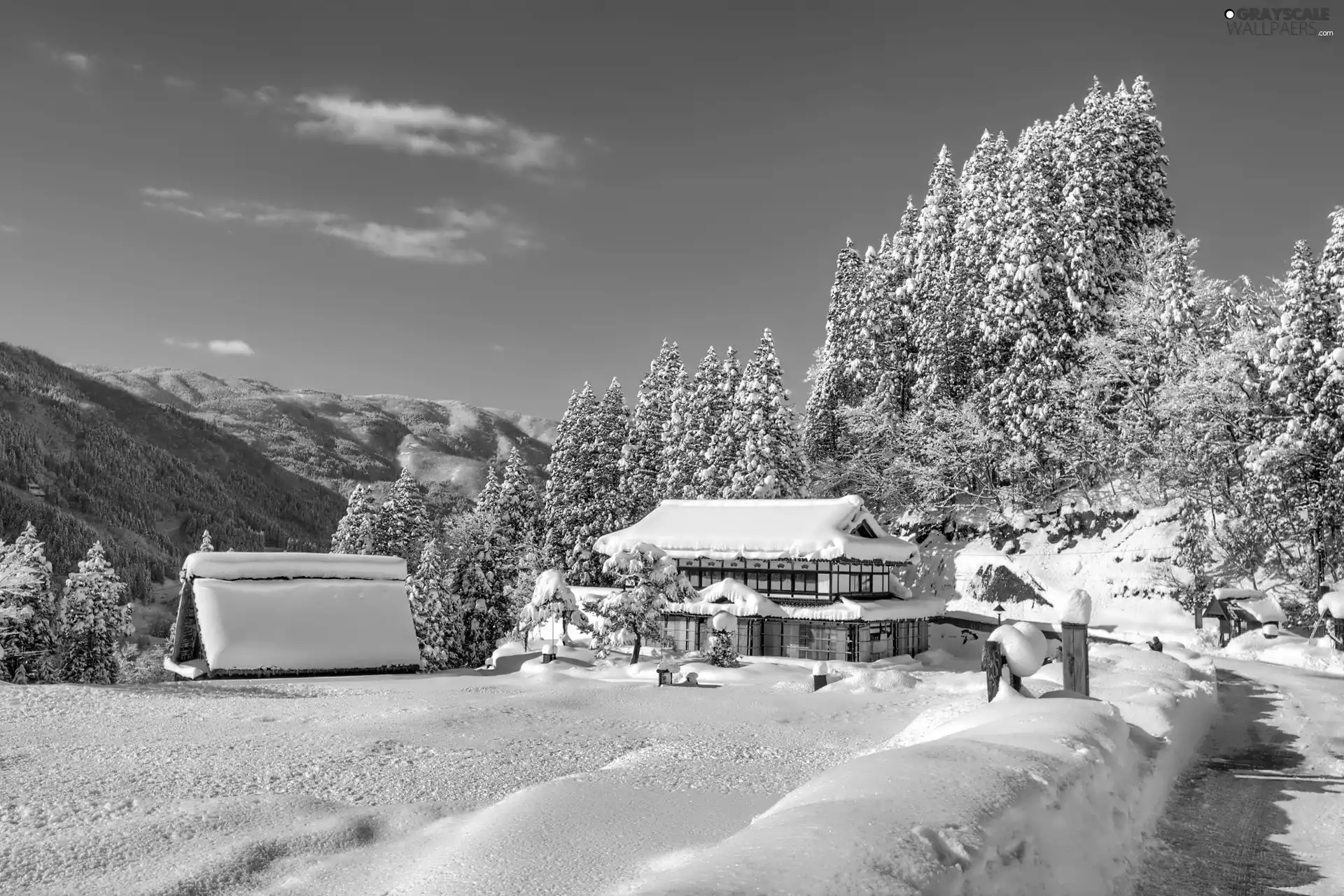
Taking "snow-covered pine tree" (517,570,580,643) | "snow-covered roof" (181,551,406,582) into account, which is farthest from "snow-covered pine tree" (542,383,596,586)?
"snow-covered roof" (181,551,406,582)

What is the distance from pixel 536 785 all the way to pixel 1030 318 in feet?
138

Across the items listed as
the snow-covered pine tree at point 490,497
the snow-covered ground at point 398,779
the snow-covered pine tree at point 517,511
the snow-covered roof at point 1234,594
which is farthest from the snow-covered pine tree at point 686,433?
the snow-covered ground at point 398,779

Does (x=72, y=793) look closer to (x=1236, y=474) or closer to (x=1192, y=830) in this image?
(x=1192, y=830)

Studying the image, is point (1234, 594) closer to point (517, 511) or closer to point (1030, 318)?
point (1030, 318)

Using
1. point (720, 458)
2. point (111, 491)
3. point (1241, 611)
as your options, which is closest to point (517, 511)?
point (720, 458)

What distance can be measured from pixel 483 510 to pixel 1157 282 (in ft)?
129

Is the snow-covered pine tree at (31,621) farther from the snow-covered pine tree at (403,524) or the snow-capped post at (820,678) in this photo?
the snow-capped post at (820,678)

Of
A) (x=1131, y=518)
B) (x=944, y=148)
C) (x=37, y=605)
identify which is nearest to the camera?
(x=37, y=605)

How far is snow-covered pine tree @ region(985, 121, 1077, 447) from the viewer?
46.2 metres

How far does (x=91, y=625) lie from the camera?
42.0 m

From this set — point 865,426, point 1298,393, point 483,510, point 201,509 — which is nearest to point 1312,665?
point 1298,393

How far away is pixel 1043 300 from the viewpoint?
47.3m

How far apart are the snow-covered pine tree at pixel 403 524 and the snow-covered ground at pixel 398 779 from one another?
3126 centimetres

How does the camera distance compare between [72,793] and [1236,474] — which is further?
[1236,474]
